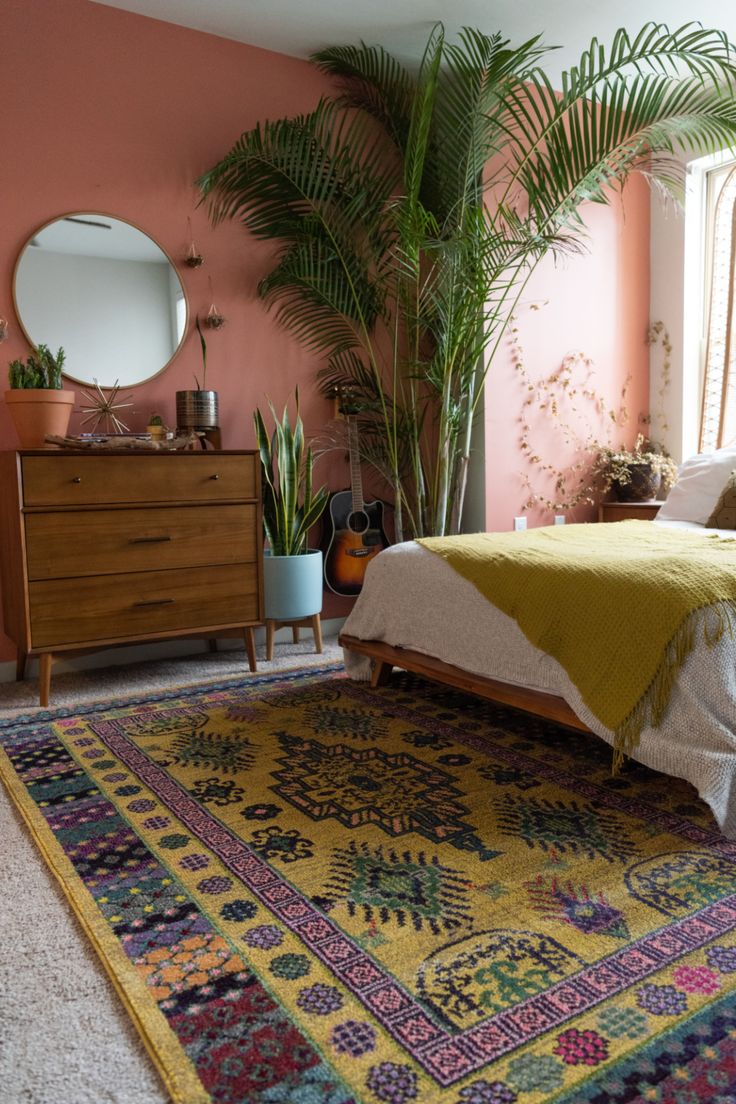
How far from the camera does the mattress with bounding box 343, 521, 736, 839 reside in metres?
1.83

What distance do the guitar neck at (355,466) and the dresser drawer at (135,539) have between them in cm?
84

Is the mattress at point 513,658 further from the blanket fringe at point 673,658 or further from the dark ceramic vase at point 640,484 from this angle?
the dark ceramic vase at point 640,484

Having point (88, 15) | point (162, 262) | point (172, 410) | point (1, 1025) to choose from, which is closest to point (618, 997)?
point (1, 1025)

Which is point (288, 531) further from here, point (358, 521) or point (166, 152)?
point (166, 152)

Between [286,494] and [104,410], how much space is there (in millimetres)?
829

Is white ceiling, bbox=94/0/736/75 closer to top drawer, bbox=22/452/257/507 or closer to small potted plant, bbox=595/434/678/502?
top drawer, bbox=22/452/257/507

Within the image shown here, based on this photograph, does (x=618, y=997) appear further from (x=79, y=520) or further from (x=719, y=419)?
(x=719, y=419)

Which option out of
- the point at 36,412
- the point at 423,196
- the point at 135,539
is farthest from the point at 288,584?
the point at 423,196

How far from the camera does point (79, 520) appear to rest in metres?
3.02

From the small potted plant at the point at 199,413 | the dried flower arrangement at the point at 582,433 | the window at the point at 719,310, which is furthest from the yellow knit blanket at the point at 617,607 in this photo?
the window at the point at 719,310

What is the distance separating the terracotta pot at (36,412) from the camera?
310cm

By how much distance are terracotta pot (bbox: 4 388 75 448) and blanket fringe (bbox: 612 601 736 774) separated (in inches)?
89.9

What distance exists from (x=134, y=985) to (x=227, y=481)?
220 cm

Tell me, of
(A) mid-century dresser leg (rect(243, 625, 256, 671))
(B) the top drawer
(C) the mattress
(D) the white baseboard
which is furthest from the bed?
(D) the white baseboard
